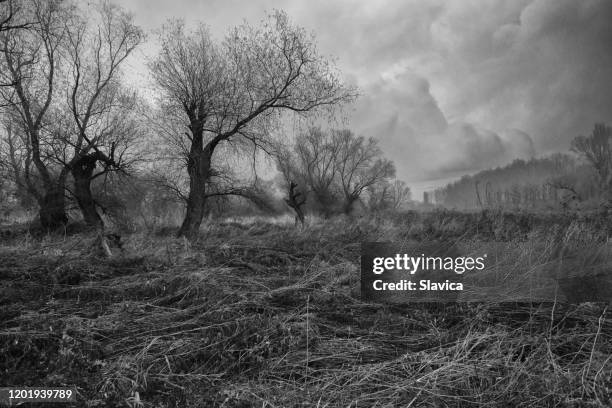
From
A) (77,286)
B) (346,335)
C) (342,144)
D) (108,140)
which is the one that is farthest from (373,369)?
(342,144)

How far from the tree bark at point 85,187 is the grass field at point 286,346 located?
35.5ft

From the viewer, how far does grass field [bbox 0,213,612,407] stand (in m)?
1.97

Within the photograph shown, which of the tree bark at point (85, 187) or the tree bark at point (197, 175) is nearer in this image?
the tree bark at point (197, 175)

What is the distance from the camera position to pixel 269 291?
11.3 feet

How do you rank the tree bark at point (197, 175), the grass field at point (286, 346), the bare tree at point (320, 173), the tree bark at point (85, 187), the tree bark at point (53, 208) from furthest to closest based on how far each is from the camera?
1. the bare tree at point (320, 173)
2. the tree bark at point (85, 187)
3. the tree bark at point (53, 208)
4. the tree bark at point (197, 175)
5. the grass field at point (286, 346)

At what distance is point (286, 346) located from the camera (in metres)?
2.43

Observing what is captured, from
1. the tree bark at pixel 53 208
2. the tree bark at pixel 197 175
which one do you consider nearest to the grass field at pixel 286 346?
the tree bark at pixel 197 175

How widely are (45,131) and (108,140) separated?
74.8 inches

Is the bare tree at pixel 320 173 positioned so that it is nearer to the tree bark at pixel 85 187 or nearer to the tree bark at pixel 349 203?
the tree bark at pixel 349 203

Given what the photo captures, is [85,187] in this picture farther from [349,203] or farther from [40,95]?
[349,203]

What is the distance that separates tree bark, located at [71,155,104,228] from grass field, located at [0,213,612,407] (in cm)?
1082

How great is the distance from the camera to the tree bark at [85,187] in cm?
1295

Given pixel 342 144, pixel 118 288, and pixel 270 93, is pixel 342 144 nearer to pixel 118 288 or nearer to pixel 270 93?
pixel 270 93

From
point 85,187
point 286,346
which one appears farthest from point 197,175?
point 286,346
